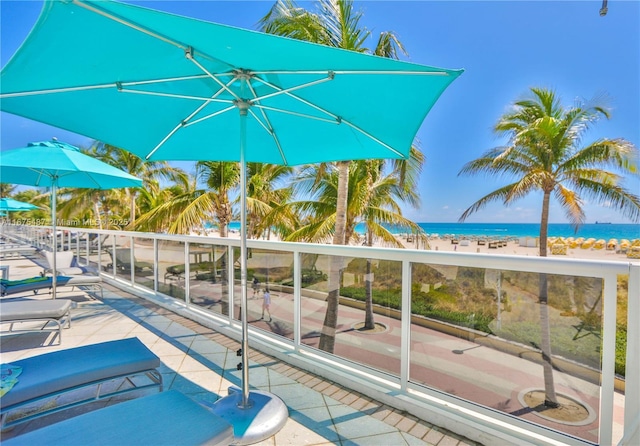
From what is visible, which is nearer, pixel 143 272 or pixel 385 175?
pixel 143 272

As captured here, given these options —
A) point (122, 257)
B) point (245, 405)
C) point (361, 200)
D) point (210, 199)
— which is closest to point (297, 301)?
point (245, 405)

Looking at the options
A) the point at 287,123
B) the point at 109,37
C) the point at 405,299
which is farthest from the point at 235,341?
the point at 109,37

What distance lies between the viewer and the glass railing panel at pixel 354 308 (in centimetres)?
267

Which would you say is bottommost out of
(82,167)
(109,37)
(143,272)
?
(143,272)

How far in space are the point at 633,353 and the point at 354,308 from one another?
1.88 metres

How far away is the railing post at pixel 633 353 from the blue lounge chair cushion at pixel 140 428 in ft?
6.64

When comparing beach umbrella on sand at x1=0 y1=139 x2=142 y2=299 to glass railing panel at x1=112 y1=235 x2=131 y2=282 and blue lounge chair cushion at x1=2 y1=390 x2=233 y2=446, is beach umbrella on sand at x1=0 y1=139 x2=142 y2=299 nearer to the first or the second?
glass railing panel at x1=112 y1=235 x2=131 y2=282

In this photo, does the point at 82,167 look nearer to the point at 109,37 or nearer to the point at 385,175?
the point at 109,37

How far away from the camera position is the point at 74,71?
1.69 metres

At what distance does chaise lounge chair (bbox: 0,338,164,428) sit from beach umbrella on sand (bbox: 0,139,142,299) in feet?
7.57

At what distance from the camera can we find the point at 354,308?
3.03 meters

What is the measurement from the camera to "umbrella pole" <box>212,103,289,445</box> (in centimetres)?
210

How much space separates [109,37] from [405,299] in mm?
2395

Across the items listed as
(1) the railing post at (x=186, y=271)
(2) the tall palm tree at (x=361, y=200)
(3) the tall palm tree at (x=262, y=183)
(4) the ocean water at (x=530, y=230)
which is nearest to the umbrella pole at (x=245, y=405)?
(1) the railing post at (x=186, y=271)
